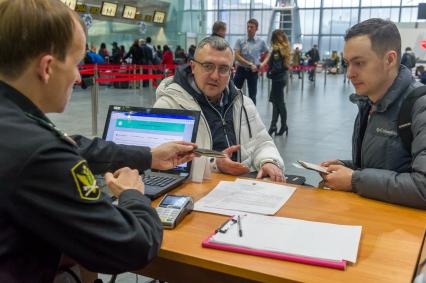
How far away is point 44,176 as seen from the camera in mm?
848

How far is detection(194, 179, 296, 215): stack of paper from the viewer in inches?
59.4

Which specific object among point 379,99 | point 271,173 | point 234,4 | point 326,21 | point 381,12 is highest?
point 234,4

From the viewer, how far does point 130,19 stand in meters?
18.1

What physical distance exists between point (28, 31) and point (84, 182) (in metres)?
0.32

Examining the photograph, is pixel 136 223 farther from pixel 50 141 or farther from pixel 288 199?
pixel 288 199

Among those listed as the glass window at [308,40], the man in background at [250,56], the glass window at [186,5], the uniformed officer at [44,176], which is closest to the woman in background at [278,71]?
the man in background at [250,56]

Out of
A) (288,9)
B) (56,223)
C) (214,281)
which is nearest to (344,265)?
(214,281)

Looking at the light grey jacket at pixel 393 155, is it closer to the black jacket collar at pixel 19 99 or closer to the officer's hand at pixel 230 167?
the officer's hand at pixel 230 167

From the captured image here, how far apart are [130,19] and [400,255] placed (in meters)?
18.2

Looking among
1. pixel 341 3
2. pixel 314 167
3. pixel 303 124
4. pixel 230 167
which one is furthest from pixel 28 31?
pixel 341 3

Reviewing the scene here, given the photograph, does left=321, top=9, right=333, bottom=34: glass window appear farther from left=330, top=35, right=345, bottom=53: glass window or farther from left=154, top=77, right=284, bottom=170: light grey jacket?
left=154, top=77, right=284, bottom=170: light grey jacket

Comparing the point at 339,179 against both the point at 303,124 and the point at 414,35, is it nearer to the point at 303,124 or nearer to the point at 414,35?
the point at 303,124

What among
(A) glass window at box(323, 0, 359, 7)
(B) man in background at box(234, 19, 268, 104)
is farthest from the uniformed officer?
(A) glass window at box(323, 0, 359, 7)

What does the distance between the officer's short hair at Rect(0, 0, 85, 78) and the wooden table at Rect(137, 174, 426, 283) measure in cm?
61
